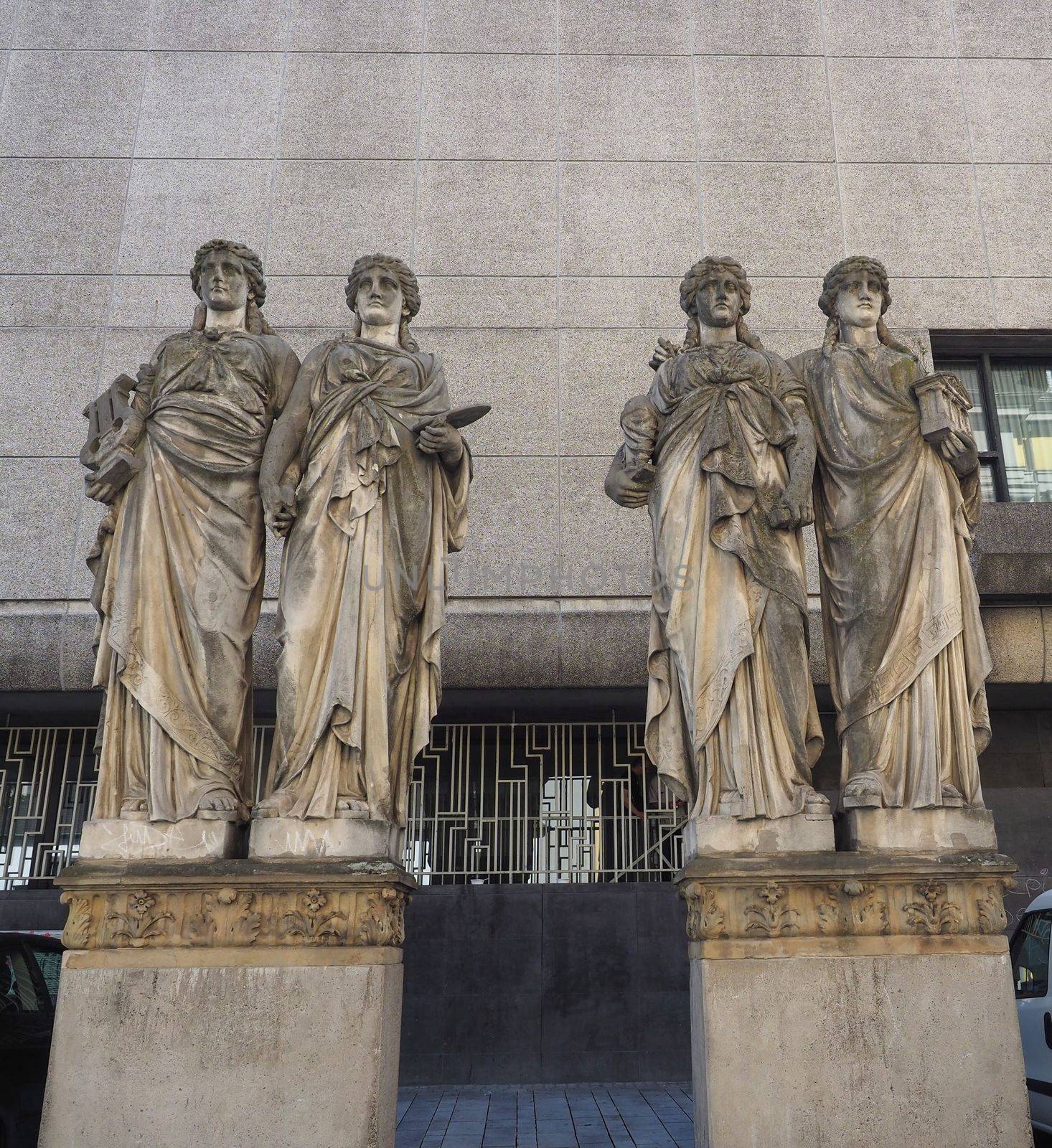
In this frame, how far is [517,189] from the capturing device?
12.3m

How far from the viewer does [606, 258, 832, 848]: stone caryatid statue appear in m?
5.85

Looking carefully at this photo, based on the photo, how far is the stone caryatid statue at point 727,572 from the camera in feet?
19.2

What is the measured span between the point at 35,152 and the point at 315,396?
27.0 feet

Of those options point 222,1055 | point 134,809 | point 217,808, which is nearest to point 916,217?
point 217,808

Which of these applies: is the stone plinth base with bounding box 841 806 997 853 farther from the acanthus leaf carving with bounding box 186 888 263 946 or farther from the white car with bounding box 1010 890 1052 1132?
the acanthus leaf carving with bounding box 186 888 263 946

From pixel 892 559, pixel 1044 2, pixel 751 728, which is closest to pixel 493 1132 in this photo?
pixel 751 728

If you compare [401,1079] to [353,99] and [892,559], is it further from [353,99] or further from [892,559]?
[353,99]

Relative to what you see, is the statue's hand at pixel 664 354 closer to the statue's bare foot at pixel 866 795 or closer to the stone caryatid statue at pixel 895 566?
the stone caryatid statue at pixel 895 566

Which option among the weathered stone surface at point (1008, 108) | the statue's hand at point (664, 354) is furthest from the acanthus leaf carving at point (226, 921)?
the weathered stone surface at point (1008, 108)

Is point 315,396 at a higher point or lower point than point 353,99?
lower

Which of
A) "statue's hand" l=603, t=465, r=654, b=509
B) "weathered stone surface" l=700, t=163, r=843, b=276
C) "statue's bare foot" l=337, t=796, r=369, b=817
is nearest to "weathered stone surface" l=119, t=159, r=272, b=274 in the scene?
"weathered stone surface" l=700, t=163, r=843, b=276

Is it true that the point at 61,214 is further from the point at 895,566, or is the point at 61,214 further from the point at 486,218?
the point at 895,566

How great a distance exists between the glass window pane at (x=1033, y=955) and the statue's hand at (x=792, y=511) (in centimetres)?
426

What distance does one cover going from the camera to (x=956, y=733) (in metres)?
5.97
